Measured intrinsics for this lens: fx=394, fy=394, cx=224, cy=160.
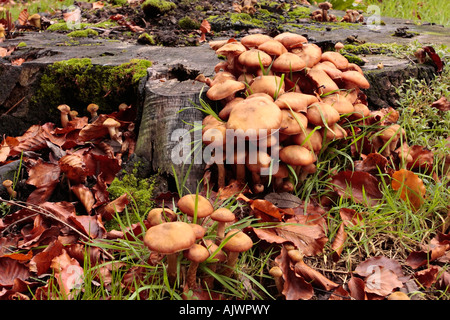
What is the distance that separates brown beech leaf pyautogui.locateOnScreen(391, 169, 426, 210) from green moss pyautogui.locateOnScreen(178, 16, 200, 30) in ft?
11.2

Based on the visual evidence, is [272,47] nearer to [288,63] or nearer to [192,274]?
[288,63]

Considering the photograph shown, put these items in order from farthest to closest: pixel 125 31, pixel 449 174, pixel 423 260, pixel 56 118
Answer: pixel 125 31 < pixel 56 118 < pixel 449 174 < pixel 423 260

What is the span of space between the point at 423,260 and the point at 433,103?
5.56ft

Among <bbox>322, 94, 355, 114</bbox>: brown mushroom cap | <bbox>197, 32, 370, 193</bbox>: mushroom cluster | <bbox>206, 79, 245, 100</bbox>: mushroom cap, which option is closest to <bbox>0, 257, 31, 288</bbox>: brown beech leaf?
<bbox>197, 32, 370, 193</bbox>: mushroom cluster

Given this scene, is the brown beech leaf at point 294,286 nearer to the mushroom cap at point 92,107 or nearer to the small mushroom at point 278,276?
the small mushroom at point 278,276

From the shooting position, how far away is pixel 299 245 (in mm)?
2377

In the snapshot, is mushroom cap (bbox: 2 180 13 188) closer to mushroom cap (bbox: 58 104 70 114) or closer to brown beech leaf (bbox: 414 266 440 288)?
mushroom cap (bbox: 58 104 70 114)

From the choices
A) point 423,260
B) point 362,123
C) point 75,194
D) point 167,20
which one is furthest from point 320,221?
point 167,20

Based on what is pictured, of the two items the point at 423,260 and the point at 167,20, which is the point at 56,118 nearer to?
the point at 167,20

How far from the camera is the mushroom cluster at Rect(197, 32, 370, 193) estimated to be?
2455mm

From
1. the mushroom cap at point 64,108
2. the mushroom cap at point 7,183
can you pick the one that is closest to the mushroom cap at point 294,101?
the mushroom cap at point 7,183

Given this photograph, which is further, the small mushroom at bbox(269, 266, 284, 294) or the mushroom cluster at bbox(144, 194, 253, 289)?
the small mushroom at bbox(269, 266, 284, 294)

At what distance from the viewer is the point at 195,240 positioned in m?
1.86

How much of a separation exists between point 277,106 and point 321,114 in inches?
13.3
